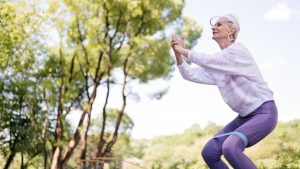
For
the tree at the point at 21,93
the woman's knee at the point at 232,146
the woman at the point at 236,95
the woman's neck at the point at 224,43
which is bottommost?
the woman's knee at the point at 232,146

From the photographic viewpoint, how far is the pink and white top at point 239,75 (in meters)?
2.49

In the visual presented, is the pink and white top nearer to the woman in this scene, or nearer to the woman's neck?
the woman

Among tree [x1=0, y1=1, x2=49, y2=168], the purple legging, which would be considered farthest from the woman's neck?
tree [x1=0, y1=1, x2=49, y2=168]

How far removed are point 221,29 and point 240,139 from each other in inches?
29.3

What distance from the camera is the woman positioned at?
2.38m

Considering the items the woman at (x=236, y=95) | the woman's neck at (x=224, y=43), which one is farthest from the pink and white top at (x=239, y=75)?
the woman's neck at (x=224, y=43)

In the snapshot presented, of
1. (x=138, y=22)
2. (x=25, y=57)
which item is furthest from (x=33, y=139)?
(x=138, y=22)

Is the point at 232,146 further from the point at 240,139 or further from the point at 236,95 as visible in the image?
the point at 236,95

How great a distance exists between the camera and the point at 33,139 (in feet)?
60.6

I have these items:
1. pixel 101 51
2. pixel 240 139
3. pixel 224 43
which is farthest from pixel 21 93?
pixel 240 139

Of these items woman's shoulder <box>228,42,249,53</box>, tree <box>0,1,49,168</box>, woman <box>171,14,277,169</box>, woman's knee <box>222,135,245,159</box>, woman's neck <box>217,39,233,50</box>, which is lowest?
woman's knee <box>222,135,245,159</box>

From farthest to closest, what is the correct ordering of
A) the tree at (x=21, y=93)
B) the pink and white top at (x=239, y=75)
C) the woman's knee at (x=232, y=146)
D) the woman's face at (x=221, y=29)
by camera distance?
the tree at (x=21, y=93), the woman's face at (x=221, y=29), the pink and white top at (x=239, y=75), the woman's knee at (x=232, y=146)

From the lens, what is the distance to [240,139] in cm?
236

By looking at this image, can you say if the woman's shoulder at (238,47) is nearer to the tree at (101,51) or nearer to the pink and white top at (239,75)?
the pink and white top at (239,75)
